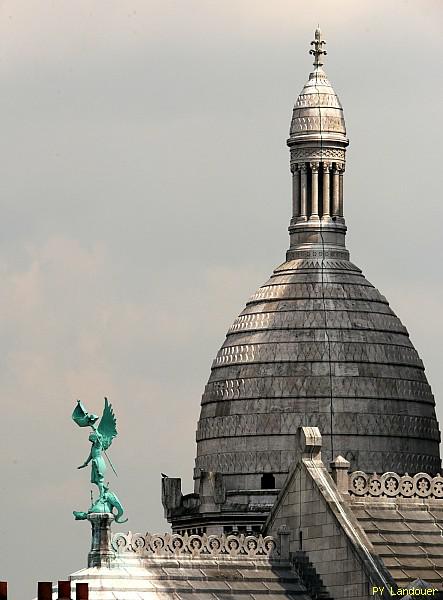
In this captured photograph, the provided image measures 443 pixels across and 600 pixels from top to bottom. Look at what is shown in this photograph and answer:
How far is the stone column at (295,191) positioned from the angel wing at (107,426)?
4140cm

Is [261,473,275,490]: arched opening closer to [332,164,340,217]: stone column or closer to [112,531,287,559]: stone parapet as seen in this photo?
[332,164,340,217]: stone column

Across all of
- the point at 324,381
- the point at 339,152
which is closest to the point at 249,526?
the point at 324,381

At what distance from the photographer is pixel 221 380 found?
142 m

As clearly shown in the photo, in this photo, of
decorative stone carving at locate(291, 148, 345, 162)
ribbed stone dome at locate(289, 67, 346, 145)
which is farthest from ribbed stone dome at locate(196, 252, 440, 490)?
ribbed stone dome at locate(289, 67, 346, 145)

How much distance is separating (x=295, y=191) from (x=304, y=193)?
524 millimetres

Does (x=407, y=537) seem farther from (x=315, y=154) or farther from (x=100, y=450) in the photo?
(x=315, y=154)

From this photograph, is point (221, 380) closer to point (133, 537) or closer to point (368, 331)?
point (368, 331)

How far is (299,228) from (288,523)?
38.3 metres

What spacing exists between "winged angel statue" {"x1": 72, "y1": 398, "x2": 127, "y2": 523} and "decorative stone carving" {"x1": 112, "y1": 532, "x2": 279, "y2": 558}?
828 millimetres

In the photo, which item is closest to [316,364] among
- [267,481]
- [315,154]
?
[267,481]

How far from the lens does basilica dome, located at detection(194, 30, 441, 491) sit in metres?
138

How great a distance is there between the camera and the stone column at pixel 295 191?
141500 mm

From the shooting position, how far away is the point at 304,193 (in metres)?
142

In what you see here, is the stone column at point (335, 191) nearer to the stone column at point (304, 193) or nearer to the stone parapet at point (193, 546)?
the stone column at point (304, 193)
